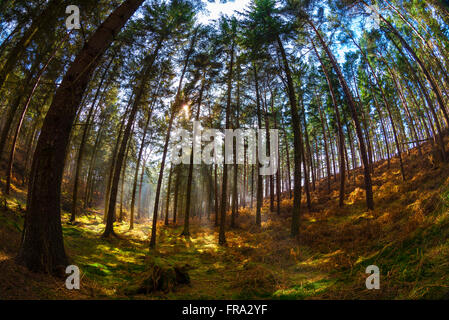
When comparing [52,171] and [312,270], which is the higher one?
[52,171]

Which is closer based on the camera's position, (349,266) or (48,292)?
(48,292)

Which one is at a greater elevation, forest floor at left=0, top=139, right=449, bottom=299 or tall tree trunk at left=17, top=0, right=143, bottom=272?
tall tree trunk at left=17, top=0, right=143, bottom=272

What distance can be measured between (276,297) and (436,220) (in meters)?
4.13

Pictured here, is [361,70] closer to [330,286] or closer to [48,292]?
[330,286]

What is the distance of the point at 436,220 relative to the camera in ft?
13.4

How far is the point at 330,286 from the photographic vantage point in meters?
3.92

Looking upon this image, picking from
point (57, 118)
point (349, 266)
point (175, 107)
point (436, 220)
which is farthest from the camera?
point (175, 107)

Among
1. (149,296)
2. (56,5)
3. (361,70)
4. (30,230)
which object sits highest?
(361,70)

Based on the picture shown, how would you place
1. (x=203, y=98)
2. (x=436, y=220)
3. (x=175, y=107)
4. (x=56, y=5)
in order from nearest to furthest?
(x=436, y=220)
(x=56, y=5)
(x=175, y=107)
(x=203, y=98)

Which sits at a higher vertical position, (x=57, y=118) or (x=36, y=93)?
(x=36, y=93)

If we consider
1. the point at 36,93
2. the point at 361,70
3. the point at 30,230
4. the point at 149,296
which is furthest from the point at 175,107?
the point at 361,70

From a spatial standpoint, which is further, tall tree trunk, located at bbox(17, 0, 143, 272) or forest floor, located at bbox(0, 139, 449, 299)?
tall tree trunk, located at bbox(17, 0, 143, 272)

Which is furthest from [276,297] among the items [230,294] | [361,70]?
[361,70]

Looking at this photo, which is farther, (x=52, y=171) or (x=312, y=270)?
(x=312, y=270)
